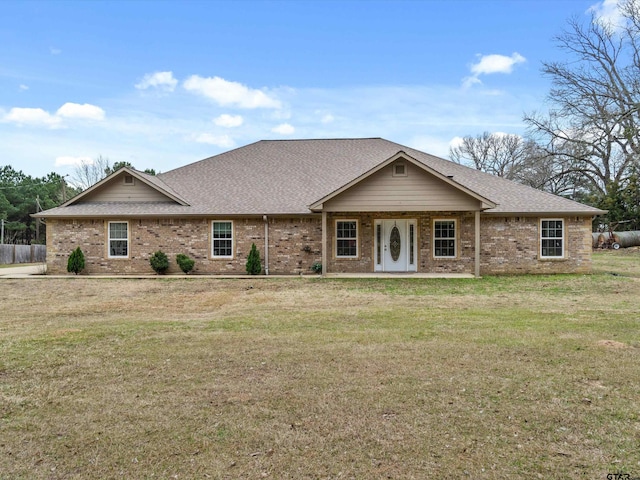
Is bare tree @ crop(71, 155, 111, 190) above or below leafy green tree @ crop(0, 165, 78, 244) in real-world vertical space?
above

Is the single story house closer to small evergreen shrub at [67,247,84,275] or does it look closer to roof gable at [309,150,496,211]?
roof gable at [309,150,496,211]

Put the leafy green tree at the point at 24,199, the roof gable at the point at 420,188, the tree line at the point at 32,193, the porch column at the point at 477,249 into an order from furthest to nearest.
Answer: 1. the tree line at the point at 32,193
2. the leafy green tree at the point at 24,199
3. the porch column at the point at 477,249
4. the roof gable at the point at 420,188

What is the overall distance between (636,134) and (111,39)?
3682cm

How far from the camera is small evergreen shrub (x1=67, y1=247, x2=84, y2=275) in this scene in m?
17.3

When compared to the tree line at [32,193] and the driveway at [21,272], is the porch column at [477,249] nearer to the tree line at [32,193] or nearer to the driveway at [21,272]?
the driveway at [21,272]

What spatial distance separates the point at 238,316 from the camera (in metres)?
8.99

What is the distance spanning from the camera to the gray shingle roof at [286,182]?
17.2m

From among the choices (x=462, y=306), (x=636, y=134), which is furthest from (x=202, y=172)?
(x=636, y=134)

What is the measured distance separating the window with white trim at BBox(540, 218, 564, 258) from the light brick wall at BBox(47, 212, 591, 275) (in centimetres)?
22

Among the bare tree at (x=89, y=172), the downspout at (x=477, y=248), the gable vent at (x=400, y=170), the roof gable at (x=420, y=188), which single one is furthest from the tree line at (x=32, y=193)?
the downspout at (x=477, y=248)

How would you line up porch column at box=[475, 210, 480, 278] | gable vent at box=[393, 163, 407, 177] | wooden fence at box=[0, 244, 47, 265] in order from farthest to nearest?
wooden fence at box=[0, 244, 47, 265]
gable vent at box=[393, 163, 407, 177]
porch column at box=[475, 210, 480, 278]

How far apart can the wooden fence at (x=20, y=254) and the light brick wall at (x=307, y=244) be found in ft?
50.5

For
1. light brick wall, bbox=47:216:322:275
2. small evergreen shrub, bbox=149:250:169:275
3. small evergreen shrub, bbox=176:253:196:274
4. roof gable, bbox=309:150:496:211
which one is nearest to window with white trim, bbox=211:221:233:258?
light brick wall, bbox=47:216:322:275

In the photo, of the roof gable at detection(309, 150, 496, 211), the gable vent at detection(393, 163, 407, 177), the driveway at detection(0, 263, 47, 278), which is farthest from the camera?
the driveway at detection(0, 263, 47, 278)
